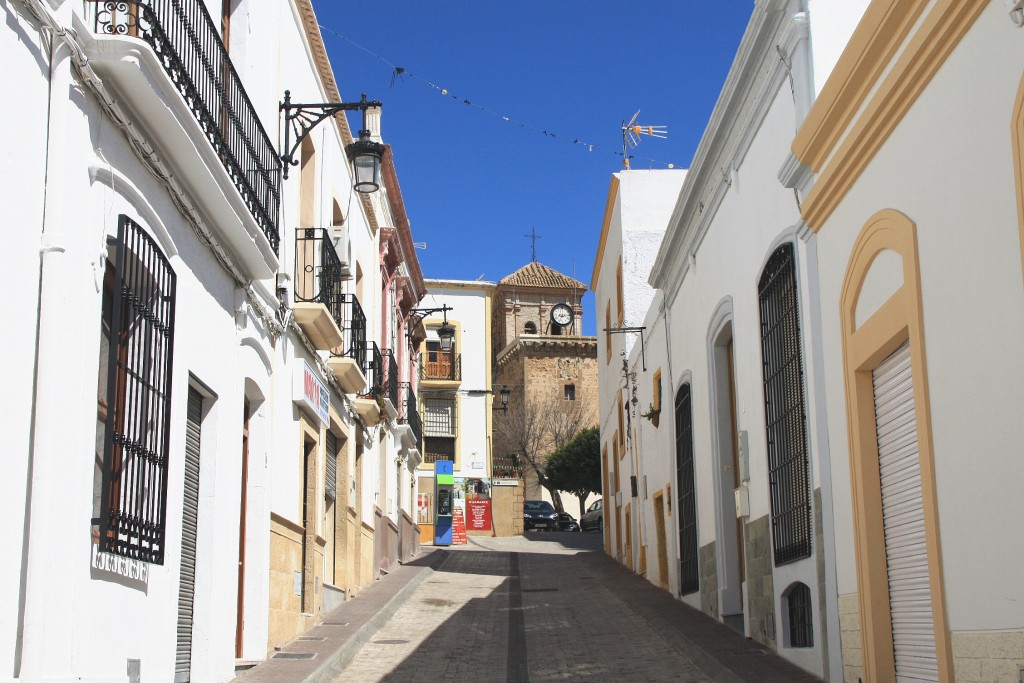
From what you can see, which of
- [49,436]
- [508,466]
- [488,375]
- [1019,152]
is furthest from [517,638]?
[508,466]

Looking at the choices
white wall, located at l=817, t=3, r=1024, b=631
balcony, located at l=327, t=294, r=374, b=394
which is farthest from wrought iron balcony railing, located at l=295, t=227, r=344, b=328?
white wall, located at l=817, t=3, r=1024, b=631

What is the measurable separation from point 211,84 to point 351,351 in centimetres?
724

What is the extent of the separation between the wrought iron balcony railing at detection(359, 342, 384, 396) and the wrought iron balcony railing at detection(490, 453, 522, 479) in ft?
124

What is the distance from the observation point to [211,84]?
29.3 ft

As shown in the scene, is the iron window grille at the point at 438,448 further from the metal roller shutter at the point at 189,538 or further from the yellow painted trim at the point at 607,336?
the metal roller shutter at the point at 189,538

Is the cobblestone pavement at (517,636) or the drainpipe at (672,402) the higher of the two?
the drainpipe at (672,402)

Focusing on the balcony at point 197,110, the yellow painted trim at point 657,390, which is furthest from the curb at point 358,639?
the yellow painted trim at point 657,390

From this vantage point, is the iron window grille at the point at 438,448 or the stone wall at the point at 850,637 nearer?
the stone wall at the point at 850,637

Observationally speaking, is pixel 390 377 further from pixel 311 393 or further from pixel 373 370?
pixel 311 393

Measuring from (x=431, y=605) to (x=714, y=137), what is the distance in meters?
7.96

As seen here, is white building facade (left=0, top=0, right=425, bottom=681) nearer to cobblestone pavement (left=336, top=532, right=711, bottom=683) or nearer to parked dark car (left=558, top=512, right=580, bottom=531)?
cobblestone pavement (left=336, top=532, right=711, bottom=683)

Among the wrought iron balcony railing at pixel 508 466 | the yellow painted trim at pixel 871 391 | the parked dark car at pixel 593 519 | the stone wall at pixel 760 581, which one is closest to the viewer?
the yellow painted trim at pixel 871 391

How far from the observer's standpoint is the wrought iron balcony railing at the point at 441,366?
41.4 m

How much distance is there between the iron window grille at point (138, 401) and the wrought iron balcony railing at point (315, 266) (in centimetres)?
479
